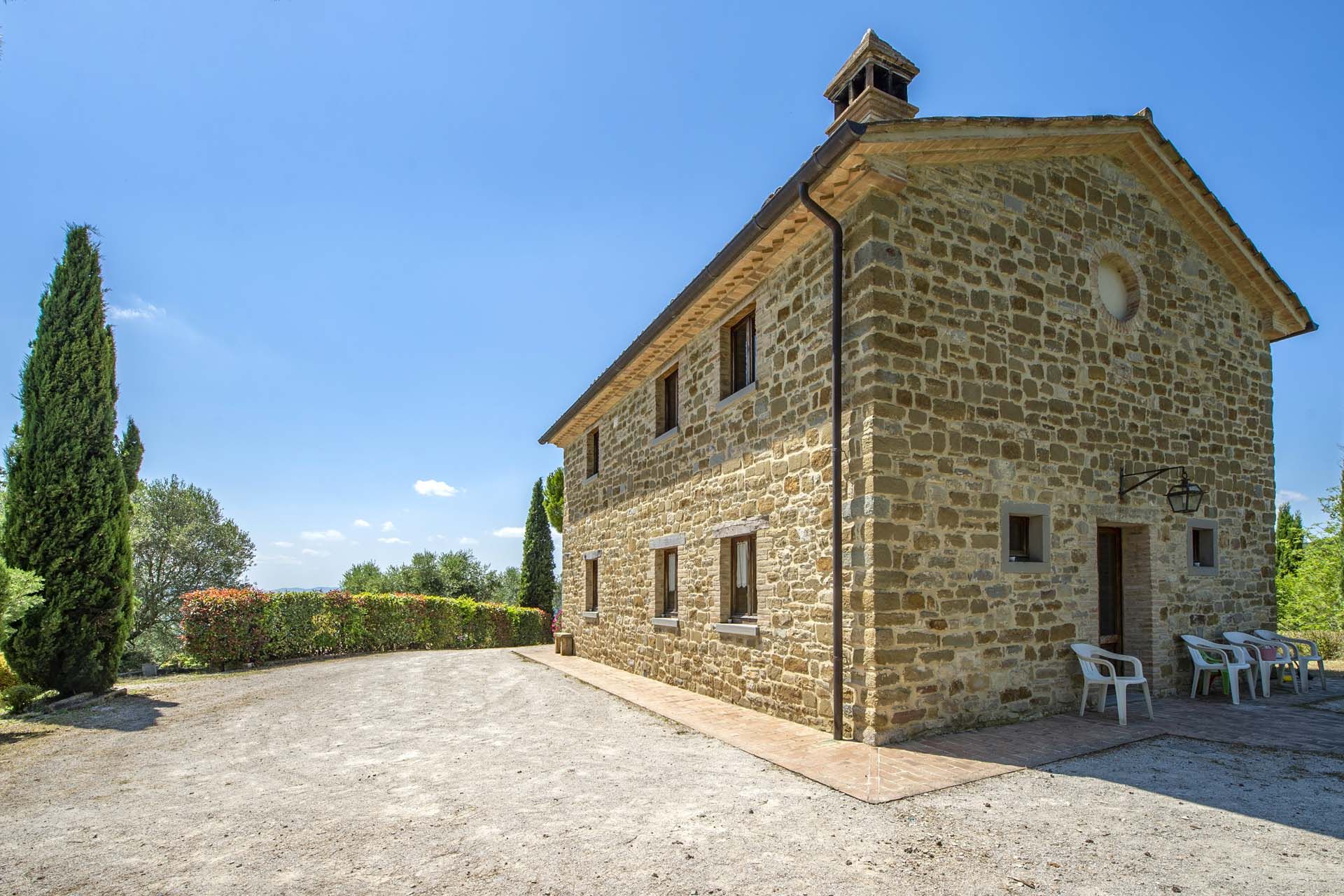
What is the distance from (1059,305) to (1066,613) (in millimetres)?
3218

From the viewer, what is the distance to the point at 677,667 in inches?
404

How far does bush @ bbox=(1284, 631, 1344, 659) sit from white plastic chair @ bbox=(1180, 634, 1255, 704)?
6001 millimetres

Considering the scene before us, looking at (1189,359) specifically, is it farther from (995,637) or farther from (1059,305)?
(995,637)

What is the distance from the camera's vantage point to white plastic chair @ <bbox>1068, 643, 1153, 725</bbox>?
6.88 metres

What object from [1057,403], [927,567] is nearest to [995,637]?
[927,567]

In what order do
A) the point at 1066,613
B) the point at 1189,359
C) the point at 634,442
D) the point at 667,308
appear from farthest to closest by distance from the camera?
the point at 634,442
the point at 667,308
the point at 1189,359
the point at 1066,613

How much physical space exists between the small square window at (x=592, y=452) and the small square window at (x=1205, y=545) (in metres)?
9.94

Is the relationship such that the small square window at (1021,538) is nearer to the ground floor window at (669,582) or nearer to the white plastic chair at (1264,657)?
the white plastic chair at (1264,657)

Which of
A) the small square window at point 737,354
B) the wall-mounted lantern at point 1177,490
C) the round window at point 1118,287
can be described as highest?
the round window at point 1118,287

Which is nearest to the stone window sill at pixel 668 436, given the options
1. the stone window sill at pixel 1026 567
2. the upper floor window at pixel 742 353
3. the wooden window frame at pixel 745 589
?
the upper floor window at pixel 742 353

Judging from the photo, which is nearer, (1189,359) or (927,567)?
(927,567)

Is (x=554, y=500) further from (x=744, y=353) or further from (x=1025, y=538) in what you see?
(x=1025, y=538)

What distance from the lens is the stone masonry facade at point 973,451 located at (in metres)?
6.63

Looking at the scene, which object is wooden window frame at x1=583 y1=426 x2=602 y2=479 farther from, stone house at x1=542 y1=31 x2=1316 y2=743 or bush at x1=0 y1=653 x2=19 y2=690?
bush at x1=0 y1=653 x2=19 y2=690
